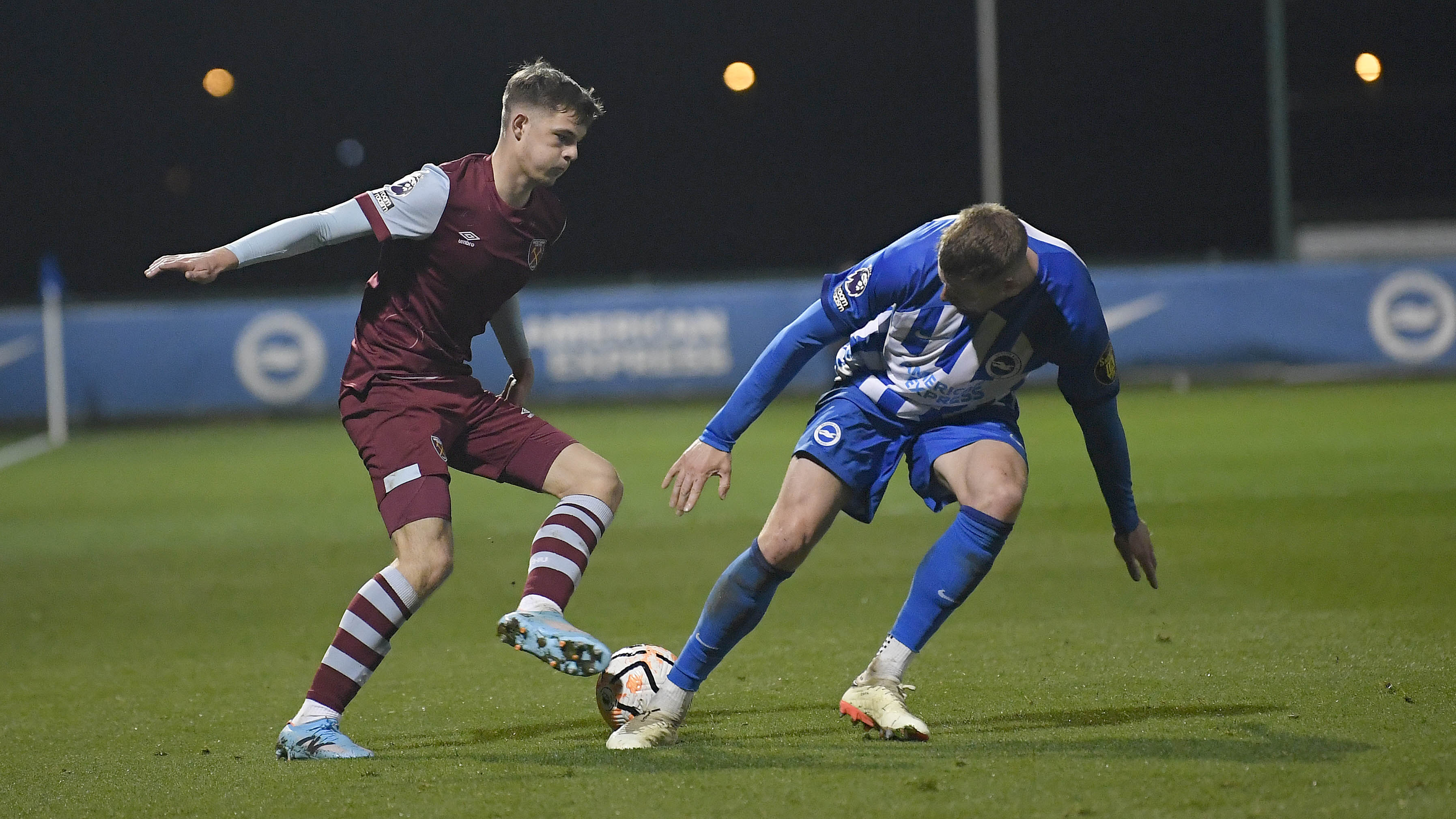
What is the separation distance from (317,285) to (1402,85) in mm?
20848

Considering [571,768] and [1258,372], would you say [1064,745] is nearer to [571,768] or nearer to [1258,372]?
[571,768]

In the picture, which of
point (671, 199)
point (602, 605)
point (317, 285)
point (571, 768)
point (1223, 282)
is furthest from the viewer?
point (671, 199)

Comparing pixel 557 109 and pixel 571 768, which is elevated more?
pixel 557 109

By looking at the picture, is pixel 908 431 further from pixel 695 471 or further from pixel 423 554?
pixel 423 554

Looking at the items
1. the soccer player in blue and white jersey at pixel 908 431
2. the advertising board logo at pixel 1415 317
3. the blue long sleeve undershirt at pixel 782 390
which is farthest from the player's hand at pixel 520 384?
the advertising board logo at pixel 1415 317

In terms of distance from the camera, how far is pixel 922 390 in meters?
4.64

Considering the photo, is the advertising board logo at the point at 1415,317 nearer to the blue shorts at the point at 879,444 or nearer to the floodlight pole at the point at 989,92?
the floodlight pole at the point at 989,92

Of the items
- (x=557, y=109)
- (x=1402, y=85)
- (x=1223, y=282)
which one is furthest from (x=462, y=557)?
(x=1402, y=85)

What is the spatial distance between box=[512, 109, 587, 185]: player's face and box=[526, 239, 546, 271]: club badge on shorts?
26 centimetres

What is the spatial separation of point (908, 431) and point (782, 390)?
1.38 ft

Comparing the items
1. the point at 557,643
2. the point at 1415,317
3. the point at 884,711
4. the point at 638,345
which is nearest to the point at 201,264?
the point at 557,643

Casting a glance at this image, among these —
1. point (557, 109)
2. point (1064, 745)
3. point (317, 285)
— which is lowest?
point (317, 285)

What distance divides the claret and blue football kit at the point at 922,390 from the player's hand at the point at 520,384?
1.06 m

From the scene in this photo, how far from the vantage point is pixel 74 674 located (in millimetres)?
6156
